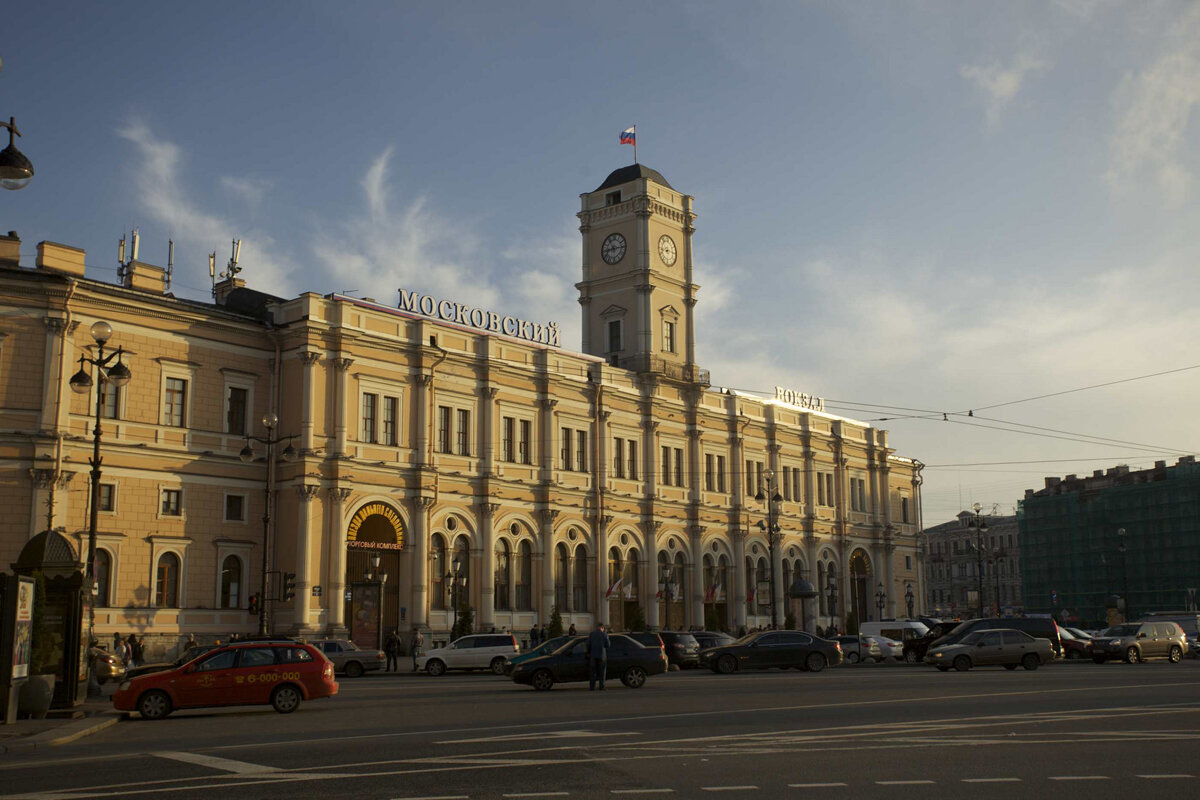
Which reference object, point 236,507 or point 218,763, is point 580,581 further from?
point 218,763

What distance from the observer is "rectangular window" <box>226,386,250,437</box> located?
47.9 m

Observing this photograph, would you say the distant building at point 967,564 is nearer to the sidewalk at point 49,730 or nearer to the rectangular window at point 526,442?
the rectangular window at point 526,442

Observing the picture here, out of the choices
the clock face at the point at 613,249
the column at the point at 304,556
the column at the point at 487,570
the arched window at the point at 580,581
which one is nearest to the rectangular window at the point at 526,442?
the column at the point at 487,570

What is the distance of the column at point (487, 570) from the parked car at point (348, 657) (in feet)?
41.8

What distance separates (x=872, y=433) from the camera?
86.1 metres

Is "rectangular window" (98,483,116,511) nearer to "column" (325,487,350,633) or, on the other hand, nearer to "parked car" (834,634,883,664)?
"column" (325,487,350,633)

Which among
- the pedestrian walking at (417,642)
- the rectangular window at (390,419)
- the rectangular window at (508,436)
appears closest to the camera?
the pedestrian walking at (417,642)

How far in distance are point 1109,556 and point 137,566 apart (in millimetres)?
80193

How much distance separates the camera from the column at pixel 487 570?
178 feet

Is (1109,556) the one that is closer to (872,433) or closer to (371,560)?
(872,433)

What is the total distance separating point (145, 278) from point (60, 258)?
3.68 meters

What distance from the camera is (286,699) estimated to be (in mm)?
23141

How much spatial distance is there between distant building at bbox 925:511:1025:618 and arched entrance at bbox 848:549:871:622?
53.5 meters

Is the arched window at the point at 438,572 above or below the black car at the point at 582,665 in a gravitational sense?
above
